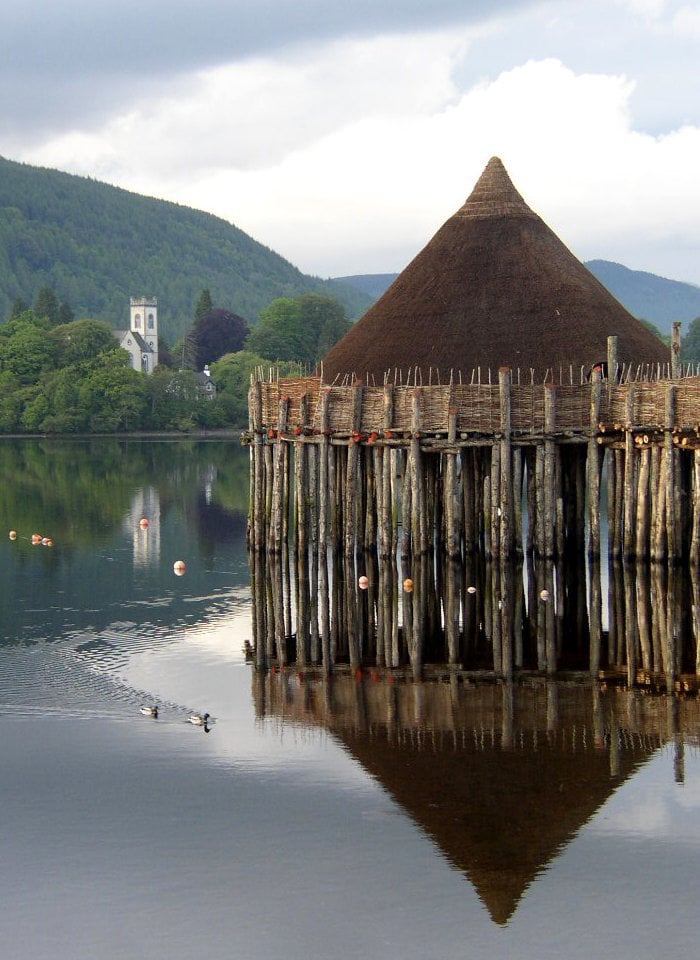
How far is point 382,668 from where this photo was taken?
938 inches

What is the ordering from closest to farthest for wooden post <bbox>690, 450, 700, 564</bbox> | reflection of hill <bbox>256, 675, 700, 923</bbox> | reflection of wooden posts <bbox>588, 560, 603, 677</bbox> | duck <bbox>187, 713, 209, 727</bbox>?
reflection of hill <bbox>256, 675, 700, 923</bbox>
duck <bbox>187, 713, 209, 727</bbox>
reflection of wooden posts <bbox>588, 560, 603, 677</bbox>
wooden post <bbox>690, 450, 700, 564</bbox>

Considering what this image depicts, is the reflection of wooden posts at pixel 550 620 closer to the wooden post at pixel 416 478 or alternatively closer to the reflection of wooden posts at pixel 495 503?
the reflection of wooden posts at pixel 495 503

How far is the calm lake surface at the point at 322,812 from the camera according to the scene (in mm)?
13445

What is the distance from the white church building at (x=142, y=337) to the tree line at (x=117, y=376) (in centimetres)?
1426

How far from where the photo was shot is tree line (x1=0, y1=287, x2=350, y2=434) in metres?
125

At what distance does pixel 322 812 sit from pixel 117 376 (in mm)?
111370

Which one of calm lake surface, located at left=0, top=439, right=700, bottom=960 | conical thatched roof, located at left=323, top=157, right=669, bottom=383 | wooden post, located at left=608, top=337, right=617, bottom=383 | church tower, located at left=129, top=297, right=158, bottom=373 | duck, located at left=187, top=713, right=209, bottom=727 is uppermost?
church tower, located at left=129, top=297, right=158, bottom=373

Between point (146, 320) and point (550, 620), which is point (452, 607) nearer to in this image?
point (550, 620)

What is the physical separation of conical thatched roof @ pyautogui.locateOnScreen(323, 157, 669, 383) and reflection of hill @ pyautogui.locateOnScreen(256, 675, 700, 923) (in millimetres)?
15713

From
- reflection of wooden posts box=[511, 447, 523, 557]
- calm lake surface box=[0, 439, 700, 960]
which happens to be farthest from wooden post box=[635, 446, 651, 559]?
calm lake surface box=[0, 439, 700, 960]

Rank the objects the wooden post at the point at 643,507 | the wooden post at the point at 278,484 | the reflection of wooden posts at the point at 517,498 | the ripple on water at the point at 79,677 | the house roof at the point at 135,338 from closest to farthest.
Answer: the ripple on water at the point at 79,677 → the wooden post at the point at 643,507 → the reflection of wooden posts at the point at 517,498 → the wooden post at the point at 278,484 → the house roof at the point at 135,338

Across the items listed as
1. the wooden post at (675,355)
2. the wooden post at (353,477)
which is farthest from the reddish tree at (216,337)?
the wooden post at (353,477)

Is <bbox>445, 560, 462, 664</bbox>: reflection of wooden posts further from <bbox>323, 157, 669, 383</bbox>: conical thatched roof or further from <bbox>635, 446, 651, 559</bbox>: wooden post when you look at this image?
<bbox>323, 157, 669, 383</bbox>: conical thatched roof

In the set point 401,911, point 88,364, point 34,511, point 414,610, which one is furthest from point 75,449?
point 401,911
